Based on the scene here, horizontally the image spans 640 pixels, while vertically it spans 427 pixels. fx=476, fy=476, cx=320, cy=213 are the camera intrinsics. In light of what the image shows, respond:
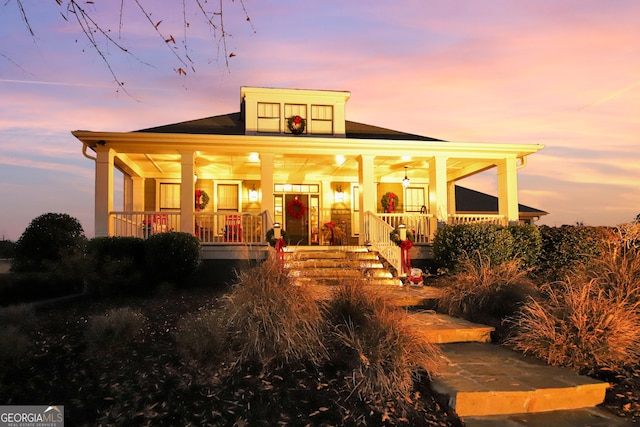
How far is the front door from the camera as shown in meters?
16.1

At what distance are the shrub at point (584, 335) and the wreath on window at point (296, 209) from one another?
36.5 ft

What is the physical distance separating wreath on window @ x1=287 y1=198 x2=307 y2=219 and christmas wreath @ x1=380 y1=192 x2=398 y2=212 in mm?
2805

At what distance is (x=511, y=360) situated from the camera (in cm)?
516

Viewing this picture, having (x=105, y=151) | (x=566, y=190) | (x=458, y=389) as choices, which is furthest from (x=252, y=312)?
(x=566, y=190)

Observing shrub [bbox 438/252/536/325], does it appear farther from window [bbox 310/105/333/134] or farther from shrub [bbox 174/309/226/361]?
window [bbox 310/105/333/134]

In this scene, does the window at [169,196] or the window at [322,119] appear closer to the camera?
the window at [322,119]

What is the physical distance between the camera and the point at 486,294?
668 cm

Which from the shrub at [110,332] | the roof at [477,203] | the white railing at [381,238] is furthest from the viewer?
the roof at [477,203]

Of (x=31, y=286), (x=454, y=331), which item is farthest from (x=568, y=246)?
(x=31, y=286)

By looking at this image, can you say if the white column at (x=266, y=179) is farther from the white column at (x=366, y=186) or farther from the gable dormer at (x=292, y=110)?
the white column at (x=366, y=186)

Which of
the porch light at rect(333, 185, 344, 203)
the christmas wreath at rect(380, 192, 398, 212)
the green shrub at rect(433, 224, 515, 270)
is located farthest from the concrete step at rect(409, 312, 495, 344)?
the porch light at rect(333, 185, 344, 203)

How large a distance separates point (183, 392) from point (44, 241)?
24.8ft

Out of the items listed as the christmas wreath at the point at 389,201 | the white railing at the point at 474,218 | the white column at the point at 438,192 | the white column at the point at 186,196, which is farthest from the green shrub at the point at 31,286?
the christmas wreath at the point at 389,201

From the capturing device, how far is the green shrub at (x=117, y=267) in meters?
7.87
